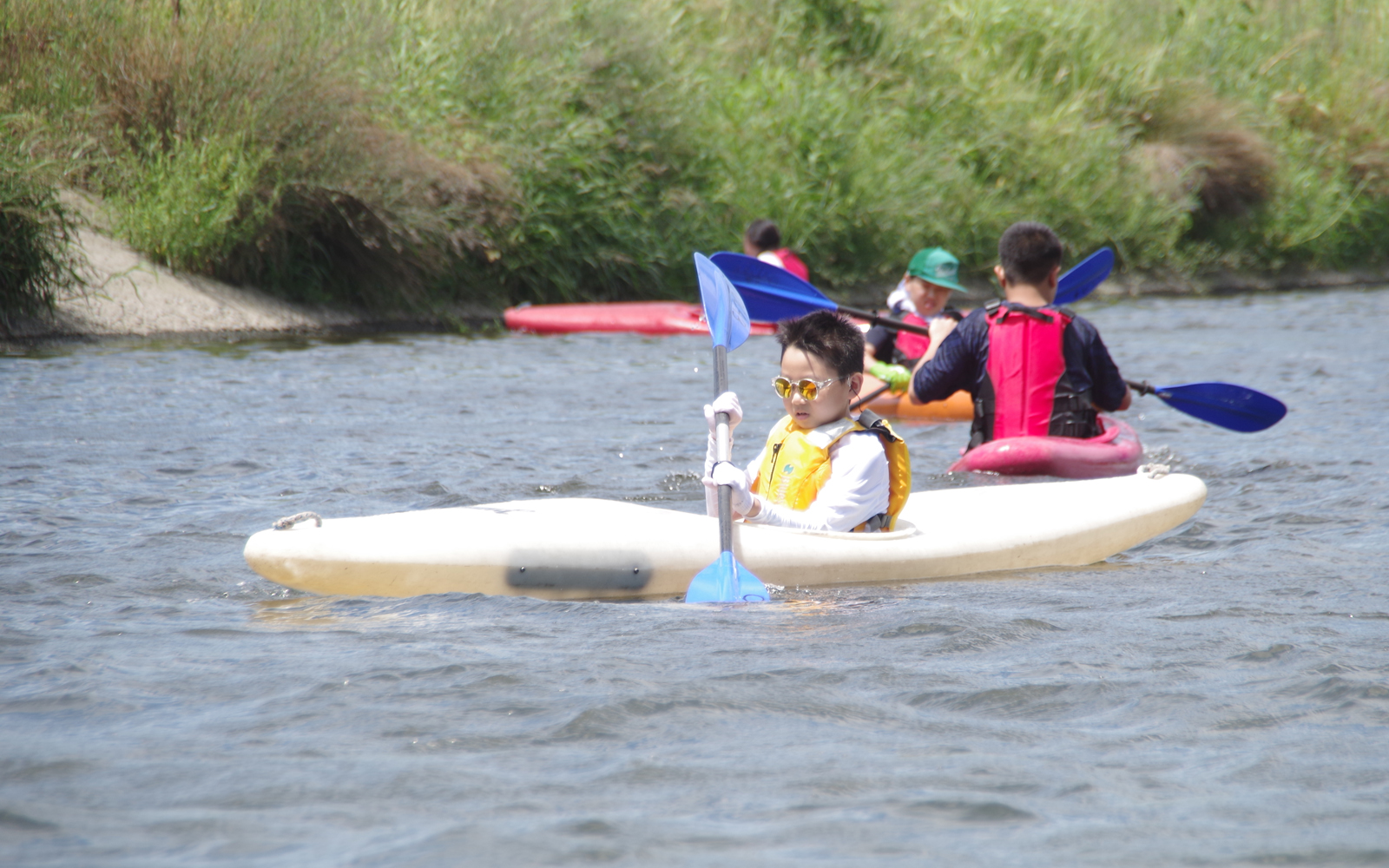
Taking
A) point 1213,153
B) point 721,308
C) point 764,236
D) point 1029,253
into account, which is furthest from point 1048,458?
point 1213,153

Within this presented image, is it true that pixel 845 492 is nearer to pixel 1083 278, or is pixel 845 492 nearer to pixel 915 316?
pixel 1083 278

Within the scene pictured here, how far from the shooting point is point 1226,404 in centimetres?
591

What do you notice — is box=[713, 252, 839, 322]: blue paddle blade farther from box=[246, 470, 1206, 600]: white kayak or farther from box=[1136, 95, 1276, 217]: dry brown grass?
box=[1136, 95, 1276, 217]: dry brown grass

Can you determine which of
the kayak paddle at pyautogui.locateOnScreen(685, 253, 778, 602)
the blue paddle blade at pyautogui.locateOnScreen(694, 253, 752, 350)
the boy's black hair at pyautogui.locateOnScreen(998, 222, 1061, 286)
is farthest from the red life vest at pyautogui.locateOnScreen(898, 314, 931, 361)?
the kayak paddle at pyautogui.locateOnScreen(685, 253, 778, 602)

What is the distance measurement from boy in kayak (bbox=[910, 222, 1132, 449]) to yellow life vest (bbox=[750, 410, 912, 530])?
4.84 feet

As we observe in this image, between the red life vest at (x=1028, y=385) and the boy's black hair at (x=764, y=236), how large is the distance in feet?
17.9

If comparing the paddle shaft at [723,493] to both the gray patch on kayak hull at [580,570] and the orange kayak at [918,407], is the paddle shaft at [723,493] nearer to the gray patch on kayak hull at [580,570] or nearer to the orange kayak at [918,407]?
the gray patch on kayak hull at [580,570]

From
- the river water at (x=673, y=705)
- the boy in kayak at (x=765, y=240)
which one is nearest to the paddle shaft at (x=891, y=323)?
the river water at (x=673, y=705)

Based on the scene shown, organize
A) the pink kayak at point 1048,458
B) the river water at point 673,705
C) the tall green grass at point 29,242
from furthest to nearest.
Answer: the tall green grass at point 29,242
the pink kayak at point 1048,458
the river water at point 673,705

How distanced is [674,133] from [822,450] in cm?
961

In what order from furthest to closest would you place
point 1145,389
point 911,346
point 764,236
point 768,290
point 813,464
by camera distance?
1. point 764,236
2. point 911,346
3. point 1145,389
4. point 768,290
5. point 813,464

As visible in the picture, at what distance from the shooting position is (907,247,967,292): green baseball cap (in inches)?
256

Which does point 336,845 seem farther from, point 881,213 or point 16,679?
point 881,213

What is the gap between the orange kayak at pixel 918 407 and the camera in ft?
22.8
